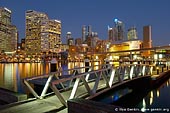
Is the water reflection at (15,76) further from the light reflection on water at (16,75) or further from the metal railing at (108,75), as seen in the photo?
the metal railing at (108,75)

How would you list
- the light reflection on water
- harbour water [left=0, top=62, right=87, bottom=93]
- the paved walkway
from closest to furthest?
1. the paved walkway
2. harbour water [left=0, top=62, right=87, bottom=93]
3. the light reflection on water

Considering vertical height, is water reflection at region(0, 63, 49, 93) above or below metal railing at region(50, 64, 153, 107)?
below

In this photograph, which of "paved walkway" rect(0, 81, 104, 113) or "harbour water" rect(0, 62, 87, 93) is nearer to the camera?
"paved walkway" rect(0, 81, 104, 113)

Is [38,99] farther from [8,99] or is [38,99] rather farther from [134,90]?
[134,90]

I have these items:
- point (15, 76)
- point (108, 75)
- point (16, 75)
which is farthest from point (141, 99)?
point (16, 75)

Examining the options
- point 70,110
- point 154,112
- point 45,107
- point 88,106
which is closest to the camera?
point 88,106

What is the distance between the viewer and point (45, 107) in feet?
25.5

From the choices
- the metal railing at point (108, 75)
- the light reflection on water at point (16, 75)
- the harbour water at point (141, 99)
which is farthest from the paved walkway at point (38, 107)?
the harbour water at point (141, 99)

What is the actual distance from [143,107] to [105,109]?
719cm

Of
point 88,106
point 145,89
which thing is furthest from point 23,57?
point 88,106

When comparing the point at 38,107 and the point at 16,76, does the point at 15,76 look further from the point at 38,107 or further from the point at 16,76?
the point at 38,107

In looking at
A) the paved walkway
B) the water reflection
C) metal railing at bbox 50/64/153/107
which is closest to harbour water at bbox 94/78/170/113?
metal railing at bbox 50/64/153/107

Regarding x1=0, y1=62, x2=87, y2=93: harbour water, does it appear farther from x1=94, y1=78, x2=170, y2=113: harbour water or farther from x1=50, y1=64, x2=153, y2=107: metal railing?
x1=94, y1=78, x2=170, y2=113: harbour water

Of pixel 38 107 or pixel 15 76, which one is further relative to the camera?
pixel 15 76
